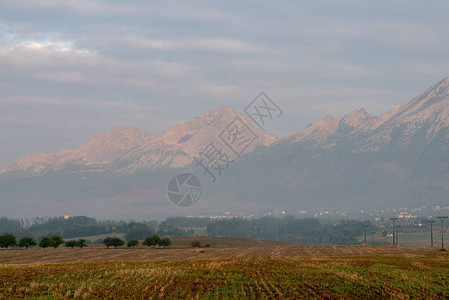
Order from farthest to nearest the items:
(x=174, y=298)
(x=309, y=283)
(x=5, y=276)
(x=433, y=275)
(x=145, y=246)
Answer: (x=145, y=246), (x=433, y=275), (x=5, y=276), (x=309, y=283), (x=174, y=298)

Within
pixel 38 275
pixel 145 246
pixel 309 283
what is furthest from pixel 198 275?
pixel 145 246

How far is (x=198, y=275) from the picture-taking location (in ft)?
204

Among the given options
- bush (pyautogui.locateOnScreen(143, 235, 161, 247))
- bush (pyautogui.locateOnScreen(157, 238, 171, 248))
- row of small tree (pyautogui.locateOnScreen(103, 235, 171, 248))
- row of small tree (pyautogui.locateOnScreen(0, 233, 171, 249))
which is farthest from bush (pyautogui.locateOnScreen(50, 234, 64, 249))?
bush (pyautogui.locateOnScreen(157, 238, 171, 248))

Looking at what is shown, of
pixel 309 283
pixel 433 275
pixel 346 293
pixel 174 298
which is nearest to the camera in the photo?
pixel 174 298

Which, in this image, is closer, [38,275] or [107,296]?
[107,296]

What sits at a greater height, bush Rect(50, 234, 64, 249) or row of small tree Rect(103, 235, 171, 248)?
bush Rect(50, 234, 64, 249)

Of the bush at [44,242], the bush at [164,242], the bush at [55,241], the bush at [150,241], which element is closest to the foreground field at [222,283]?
the bush at [44,242]

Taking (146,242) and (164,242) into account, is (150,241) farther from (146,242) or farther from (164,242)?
(164,242)

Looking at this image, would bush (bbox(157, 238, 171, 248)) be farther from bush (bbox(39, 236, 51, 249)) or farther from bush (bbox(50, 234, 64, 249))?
bush (bbox(39, 236, 51, 249))

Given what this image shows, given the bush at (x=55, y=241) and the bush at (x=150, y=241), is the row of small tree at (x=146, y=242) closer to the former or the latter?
the bush at (x=150, y=241)

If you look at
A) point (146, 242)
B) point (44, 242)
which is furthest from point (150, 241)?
point (44, 242)

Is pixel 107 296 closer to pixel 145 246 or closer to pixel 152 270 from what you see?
pixel 152 270

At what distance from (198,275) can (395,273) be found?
23.6 meters

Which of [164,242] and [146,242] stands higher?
[146,242]
